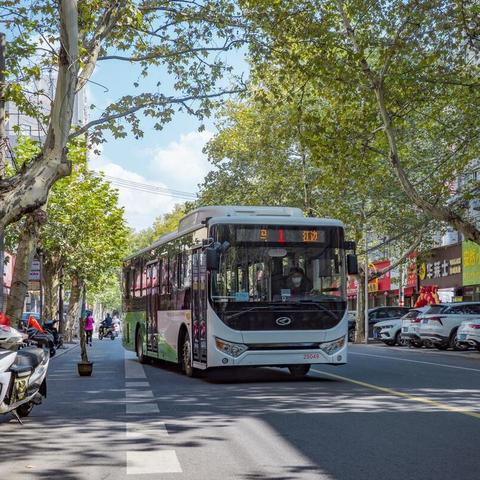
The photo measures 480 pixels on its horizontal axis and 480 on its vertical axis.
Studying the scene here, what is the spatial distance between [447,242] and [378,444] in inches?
1729

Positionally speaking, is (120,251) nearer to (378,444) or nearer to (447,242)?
(447,242)

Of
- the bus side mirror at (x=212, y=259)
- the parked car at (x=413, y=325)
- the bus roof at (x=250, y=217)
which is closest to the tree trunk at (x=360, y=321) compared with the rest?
the parked car at (x=413, y=325)

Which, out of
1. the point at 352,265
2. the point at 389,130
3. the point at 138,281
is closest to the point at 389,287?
the point at 389,130

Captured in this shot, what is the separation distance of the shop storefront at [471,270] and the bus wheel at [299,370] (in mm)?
29289

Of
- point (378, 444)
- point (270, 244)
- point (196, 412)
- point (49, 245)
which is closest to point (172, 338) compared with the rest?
point (270, 244)

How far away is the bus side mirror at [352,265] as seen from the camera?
15.1 m

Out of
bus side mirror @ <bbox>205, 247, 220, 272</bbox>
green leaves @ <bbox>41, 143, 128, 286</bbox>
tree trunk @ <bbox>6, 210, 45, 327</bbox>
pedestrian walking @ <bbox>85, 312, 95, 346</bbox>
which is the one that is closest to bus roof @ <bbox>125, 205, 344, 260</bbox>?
bus side mirror @ <bbox>205, 247, 220, 272</bbox>

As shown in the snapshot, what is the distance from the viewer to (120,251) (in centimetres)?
5334

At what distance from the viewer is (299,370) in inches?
661

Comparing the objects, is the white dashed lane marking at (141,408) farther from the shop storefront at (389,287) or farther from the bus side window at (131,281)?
the shop storefront at (389,287)

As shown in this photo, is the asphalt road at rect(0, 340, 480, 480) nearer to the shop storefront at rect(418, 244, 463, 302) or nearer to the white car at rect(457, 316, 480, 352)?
the white car at rect(457, 316, 480, 352)

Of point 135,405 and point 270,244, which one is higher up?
point 270,244

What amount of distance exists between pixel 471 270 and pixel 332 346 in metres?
31.8

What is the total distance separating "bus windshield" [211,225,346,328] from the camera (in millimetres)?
14898
